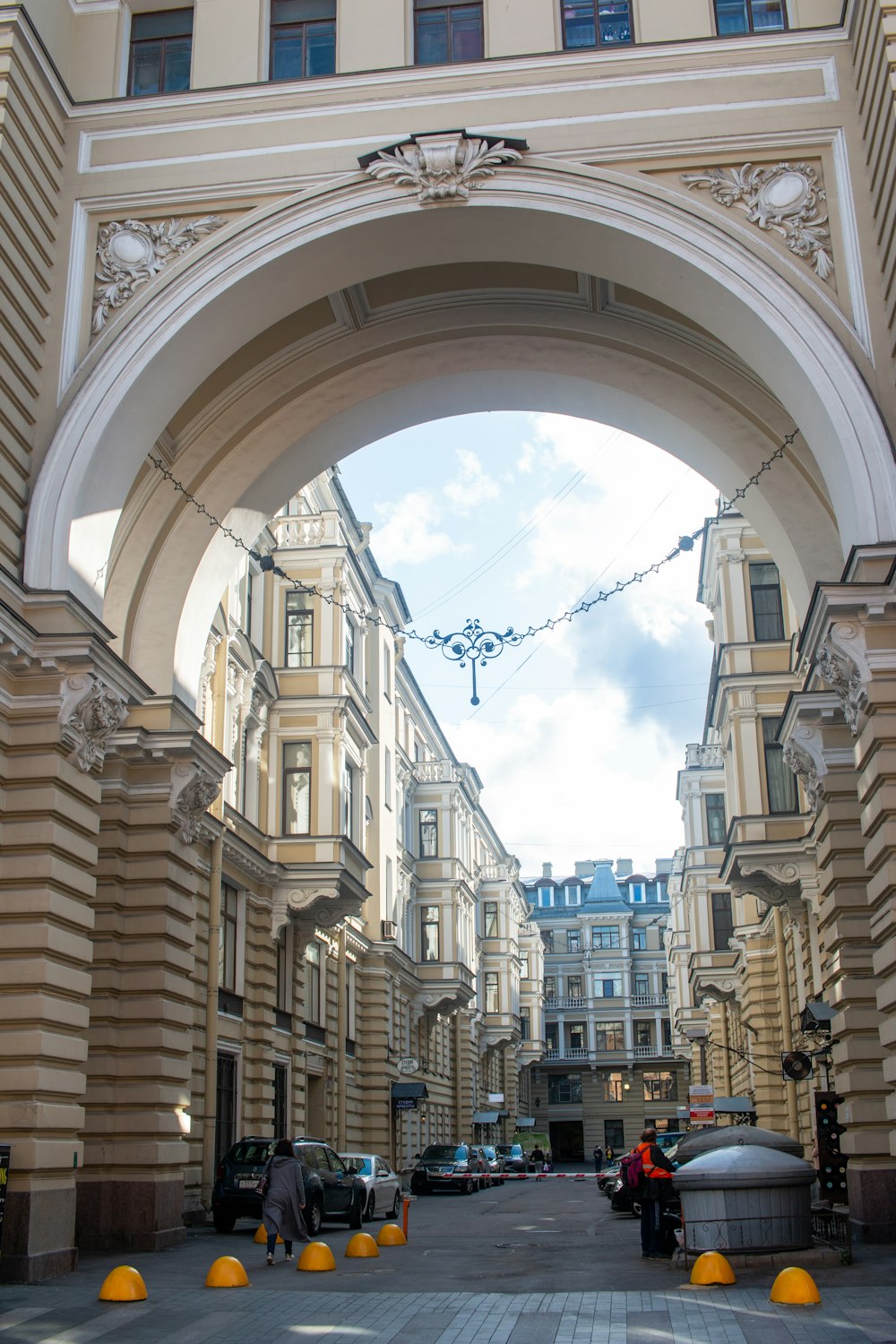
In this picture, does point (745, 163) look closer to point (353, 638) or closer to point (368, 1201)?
point (368, 1201)

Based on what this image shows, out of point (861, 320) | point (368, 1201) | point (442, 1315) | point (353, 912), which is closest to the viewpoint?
point (442, 1315)

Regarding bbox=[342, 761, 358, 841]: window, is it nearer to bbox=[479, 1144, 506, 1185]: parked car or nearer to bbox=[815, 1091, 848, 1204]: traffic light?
bbox=[815, 1091, 848, 1204]: traffic light

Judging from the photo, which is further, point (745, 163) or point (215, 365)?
point (215, 365)

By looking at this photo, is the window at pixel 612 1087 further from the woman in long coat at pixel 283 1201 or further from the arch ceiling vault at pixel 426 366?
the woman in long coat at pixel 283 1201

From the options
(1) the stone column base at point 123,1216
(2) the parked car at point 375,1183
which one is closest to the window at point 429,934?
(2) the parked car at point 375,1183

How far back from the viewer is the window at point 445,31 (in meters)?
19.4

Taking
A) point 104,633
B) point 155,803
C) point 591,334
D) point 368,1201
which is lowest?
point 368,1201

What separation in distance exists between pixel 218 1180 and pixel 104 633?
392 inches

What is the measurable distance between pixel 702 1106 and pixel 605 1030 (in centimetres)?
7241

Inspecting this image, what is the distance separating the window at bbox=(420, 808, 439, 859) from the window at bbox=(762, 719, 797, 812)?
27.2m

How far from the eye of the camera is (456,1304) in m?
12.7

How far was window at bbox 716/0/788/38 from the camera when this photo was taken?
18969 millimetres

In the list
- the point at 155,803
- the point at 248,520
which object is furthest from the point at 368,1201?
the point at 248,520

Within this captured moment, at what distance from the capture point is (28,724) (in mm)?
15453
